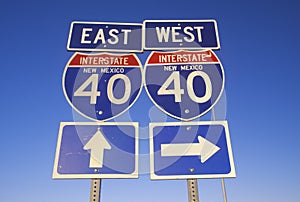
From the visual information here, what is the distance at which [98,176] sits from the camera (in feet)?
3.93

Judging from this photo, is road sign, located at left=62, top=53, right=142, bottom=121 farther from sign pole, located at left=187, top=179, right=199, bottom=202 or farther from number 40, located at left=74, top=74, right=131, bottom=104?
sign pole, located at left=187, top=179, right=199, bottom=202

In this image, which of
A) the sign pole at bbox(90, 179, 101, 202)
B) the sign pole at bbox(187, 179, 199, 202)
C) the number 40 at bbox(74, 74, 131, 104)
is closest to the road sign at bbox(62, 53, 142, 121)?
the number 40 at bbox(74, 74, 131, 104)

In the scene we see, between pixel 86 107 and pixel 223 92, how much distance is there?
2.84ft

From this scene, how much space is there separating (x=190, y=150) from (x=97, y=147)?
516 mm

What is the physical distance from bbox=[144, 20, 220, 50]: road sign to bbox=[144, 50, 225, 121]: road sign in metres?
0.09

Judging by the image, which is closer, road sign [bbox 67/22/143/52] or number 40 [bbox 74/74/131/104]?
number 40 [bbox 74/74/131/104]

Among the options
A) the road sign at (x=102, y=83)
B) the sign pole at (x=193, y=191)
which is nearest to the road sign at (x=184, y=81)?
the road sign at (x=102, y=83)

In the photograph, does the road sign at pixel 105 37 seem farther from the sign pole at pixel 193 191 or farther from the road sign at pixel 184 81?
the sign pole at pixel 193 191

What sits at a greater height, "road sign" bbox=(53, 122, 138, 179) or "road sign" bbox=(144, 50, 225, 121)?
"road sign" bbox=(144, 50, 225, 121)

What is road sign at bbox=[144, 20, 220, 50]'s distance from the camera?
167cm

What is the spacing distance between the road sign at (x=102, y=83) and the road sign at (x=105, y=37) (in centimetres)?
9

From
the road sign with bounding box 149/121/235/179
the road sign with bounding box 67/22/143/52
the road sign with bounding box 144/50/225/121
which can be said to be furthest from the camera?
the road sign with bounding box 67/22/143/52

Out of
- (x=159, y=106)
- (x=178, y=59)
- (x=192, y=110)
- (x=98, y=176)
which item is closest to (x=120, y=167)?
(x=98, y=176)

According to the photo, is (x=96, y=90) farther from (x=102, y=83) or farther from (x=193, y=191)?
(x=193, y=191)
